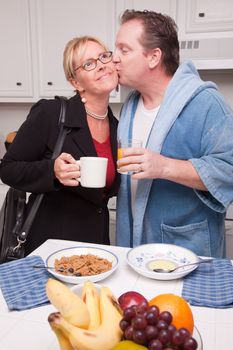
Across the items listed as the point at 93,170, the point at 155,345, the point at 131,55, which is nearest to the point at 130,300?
the point at 155,345

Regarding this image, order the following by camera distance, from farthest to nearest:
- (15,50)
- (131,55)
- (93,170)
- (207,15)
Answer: (15,50) → (207,15) → (131,55) → (93,170)

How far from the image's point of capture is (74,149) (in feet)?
4.44

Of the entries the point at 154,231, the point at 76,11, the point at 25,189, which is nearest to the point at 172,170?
the point at 154,231

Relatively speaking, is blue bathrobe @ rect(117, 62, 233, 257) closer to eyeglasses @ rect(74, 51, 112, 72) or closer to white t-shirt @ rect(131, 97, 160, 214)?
white t-shirt @ rect(131, 97, 160, 214)

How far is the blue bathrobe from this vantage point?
1.18 m

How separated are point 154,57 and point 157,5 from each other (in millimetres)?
1129

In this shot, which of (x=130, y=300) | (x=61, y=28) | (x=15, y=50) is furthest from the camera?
(x=15, y=50)

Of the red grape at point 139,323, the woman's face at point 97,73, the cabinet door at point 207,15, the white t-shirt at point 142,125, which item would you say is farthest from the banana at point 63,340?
the cabinet door at point 207,15

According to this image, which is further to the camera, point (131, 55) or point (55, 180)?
point (131, 55)

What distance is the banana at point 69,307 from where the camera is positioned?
0.50 meters

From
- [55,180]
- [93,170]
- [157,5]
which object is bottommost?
[55,180]

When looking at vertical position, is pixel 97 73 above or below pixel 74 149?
above

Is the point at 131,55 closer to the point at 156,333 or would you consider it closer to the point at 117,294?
the point at 117,294

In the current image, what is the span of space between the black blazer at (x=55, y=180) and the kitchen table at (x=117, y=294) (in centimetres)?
47
